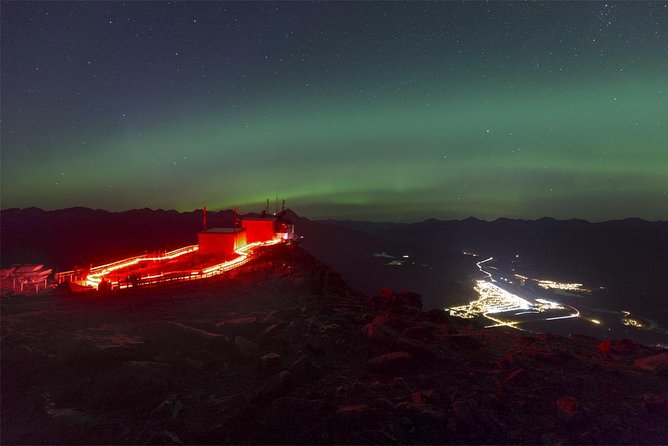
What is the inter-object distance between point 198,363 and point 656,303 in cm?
10477

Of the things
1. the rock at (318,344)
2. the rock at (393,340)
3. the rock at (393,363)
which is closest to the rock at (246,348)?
the rock at (318,344)

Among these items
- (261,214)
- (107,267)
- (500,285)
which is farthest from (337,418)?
(500,285)

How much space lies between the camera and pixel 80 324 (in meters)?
16.7

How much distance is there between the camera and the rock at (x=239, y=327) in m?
17.1

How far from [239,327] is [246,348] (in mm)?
2137

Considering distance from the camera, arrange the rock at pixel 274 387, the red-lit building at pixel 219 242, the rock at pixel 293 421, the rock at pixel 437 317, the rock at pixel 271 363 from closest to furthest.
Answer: the rock at pixel 293 421 < the rock at pixel 274 387 < the rock at pixel 271 363 < the rock at pixel 437 317 < the red-lit building at pixel 219 242

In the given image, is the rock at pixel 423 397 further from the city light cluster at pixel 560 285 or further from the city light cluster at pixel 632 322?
the city light cluster at pixel 560 285

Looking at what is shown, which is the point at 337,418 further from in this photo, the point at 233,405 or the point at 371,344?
the point at 371,344

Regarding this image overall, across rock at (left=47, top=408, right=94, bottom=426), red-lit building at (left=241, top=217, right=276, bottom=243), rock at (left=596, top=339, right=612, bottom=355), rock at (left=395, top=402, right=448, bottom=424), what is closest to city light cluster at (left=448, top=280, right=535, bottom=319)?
red-lit building at (left=241, top=217, right=276, bottom=243)

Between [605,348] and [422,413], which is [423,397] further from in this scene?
[605,348]

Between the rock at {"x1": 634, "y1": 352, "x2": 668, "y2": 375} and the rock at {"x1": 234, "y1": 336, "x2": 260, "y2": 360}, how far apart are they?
1703cm

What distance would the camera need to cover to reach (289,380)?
1295 centimetres

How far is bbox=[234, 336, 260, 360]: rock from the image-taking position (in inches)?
598

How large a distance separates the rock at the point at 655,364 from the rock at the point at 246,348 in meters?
17.0
